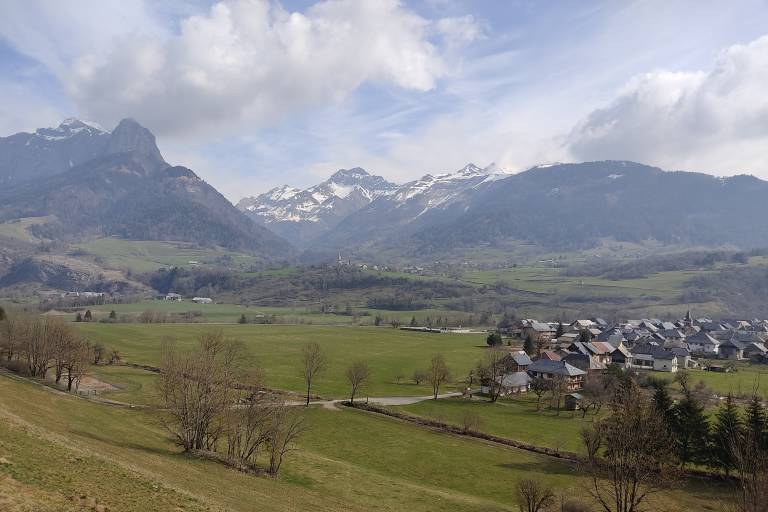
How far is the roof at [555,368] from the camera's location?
101113mm

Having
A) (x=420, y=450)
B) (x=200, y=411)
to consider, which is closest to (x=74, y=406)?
(x=200, y=411)

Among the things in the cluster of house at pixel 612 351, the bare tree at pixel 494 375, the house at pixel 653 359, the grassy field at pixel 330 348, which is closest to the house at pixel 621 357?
the cluster of house at pixel 612 351

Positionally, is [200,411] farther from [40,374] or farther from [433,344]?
[433,344]

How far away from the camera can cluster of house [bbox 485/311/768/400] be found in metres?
103

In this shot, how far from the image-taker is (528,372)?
351ft

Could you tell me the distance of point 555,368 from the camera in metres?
103

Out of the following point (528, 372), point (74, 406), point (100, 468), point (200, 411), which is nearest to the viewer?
point (100, 468)

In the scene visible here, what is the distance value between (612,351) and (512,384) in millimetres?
50941

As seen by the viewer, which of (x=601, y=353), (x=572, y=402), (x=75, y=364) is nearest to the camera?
(x=75, y=364)

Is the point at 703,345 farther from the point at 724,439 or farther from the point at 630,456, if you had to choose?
the point at 630,456

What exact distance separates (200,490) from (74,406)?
1253 inches

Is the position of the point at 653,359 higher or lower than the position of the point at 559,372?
lower

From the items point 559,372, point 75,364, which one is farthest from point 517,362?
point 75,364

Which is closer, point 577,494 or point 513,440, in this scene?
point 577,494
